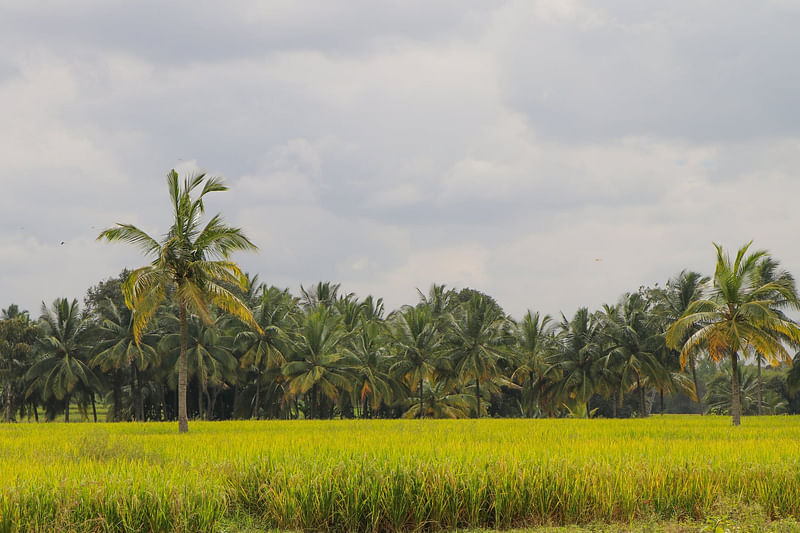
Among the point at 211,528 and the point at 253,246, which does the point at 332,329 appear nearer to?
the point at 253,246

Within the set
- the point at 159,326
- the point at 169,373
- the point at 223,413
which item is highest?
the point at 159,326

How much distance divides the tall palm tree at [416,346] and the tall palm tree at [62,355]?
20361mm

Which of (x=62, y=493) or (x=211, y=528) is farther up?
(x=62, y=493)

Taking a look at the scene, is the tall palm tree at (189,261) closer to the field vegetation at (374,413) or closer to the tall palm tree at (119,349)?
the field vegetation at (374,413)

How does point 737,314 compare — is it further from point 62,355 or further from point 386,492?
point 62,355

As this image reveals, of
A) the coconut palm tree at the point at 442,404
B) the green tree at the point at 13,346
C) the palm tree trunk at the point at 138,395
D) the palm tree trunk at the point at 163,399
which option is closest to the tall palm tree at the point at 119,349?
the palm tree trunk at the point at 138,395

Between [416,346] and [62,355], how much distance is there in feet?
78.0

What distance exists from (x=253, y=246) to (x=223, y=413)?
1396 inches

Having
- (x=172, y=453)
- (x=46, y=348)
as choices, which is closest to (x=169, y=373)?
(x=46, y=348)

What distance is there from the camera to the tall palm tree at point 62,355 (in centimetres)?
4181

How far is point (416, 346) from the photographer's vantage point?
42188mm

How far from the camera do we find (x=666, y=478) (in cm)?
925

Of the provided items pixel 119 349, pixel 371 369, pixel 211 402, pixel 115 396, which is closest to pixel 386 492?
pixel 371 369

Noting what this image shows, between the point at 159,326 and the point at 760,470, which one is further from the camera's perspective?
the point at 159,326
